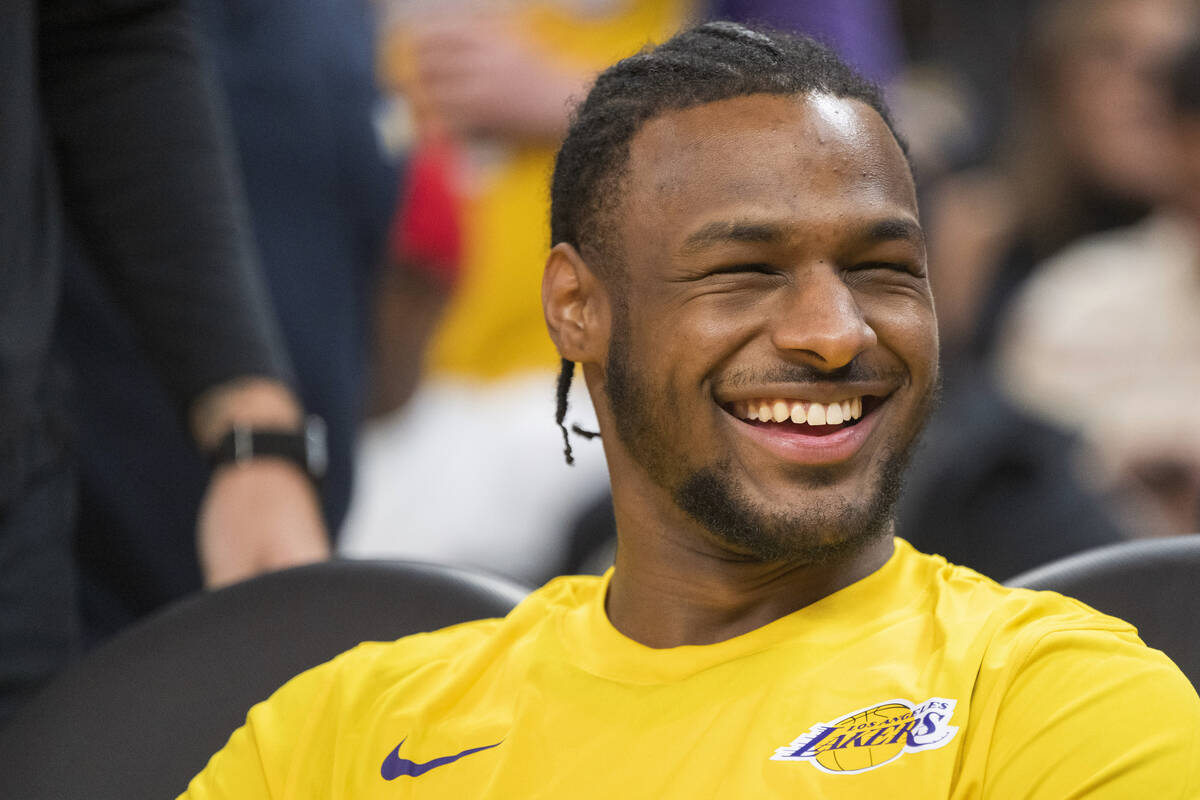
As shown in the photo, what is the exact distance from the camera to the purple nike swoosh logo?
1.64m

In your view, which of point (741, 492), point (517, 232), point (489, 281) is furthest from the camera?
point (489, 281)

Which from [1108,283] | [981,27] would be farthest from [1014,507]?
[981,27]

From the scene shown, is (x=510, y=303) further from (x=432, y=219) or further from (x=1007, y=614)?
(x=1007, y=614)

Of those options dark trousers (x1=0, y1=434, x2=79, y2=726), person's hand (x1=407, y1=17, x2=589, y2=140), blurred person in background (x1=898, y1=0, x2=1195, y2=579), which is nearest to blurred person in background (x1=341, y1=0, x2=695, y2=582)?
person's hand (x1=407, y1=17, x2=589, y2=140)

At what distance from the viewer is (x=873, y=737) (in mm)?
1402

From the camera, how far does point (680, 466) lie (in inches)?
64.2

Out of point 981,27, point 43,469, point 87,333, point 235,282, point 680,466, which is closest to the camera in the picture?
point 680,466

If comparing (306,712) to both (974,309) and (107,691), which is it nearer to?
(107,691)

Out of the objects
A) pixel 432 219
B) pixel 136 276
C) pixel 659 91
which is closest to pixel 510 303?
pixel 432 219

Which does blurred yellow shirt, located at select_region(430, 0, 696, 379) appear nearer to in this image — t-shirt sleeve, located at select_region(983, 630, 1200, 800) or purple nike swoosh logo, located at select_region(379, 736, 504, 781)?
purple nike swoosh logo, located at select_region(379, 736, 504, 781)

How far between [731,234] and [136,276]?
1.03 metres

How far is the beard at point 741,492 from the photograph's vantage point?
1.56 m

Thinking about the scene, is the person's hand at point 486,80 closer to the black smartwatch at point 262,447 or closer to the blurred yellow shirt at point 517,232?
the blurred yellow shirt at point 517,232

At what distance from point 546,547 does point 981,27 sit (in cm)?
448
